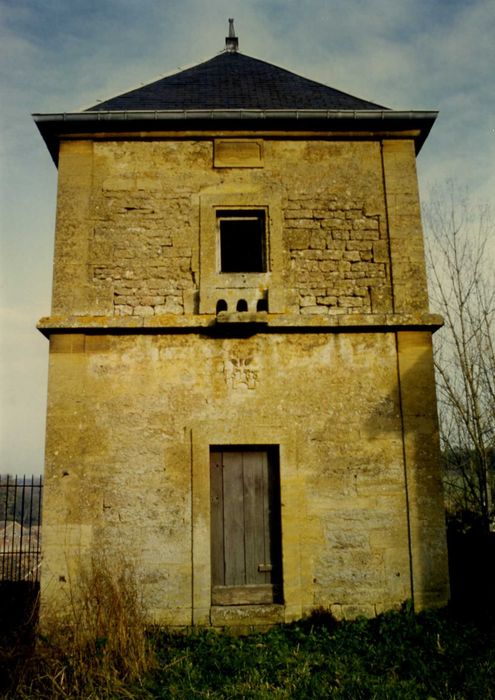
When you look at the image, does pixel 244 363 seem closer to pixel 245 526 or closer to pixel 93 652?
pixel 245 526

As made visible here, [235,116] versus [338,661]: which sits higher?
[235,116]

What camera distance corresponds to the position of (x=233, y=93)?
8.27 m

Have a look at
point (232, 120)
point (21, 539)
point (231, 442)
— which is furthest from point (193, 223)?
point (21, 539)

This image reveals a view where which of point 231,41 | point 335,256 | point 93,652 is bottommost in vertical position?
point 93,652

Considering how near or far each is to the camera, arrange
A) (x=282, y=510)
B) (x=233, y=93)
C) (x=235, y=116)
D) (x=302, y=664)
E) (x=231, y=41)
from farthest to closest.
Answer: (x=231, y=41), (x=233, y=93), (x=235, y=116), (x=282, y=510), (x=302, y=664)

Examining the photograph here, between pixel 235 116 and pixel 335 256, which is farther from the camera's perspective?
pixel 235 116

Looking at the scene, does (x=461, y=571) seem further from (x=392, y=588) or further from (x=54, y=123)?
(x=54, y=123)

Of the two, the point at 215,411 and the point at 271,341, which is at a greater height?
the point at 271,341

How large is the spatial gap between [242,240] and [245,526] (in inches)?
161

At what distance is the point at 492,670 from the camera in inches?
200

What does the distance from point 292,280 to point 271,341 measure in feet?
2.85

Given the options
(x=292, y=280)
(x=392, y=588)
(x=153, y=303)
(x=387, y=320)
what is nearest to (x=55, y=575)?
(x=153, y=303)

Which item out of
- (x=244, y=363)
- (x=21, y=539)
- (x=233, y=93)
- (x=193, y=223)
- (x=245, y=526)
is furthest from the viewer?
(x=21, y=539)

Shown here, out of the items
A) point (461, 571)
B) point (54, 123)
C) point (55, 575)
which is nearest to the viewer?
point (55, 575)
